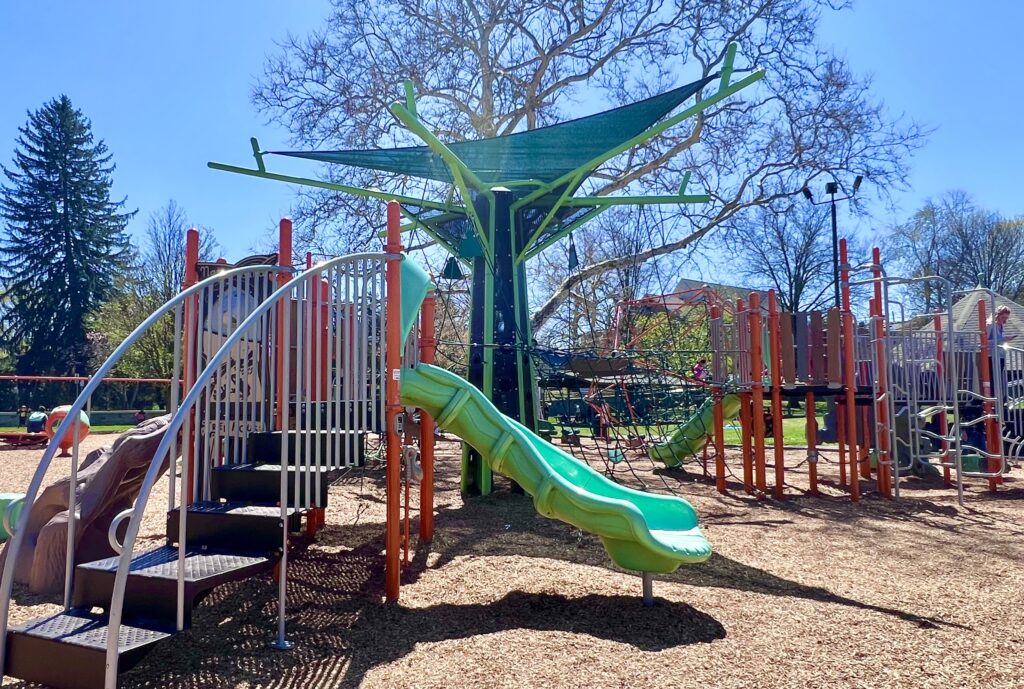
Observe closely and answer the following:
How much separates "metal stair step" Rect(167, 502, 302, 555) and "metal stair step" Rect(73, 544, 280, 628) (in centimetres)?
23

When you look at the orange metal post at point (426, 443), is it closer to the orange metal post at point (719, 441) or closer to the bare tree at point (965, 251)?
the orange metal post at point (719, 441)

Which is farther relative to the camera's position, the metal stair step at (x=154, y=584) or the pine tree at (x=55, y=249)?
the pine tree at (x=55, y=249)

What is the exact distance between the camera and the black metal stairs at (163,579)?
9.43 feet

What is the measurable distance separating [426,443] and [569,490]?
6.24 ft

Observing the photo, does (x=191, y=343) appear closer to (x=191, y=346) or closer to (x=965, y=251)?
(x=191, y=346)

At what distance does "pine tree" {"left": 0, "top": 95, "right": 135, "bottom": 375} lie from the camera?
35719 millimetres

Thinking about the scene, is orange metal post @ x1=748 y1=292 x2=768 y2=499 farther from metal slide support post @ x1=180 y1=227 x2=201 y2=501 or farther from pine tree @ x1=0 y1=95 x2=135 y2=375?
pine tree @ x1=0 y1=95 x2=135 y2=375

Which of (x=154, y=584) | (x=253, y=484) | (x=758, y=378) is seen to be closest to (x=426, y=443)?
(x=253, y=484)

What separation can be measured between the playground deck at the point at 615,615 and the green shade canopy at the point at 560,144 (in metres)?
4.91

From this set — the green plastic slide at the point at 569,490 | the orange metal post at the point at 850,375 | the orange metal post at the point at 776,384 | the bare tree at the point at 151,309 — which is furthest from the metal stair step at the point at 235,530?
the bare tree at the point at 151,309

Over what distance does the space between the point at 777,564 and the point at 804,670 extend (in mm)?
2485

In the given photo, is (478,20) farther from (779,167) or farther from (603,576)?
(603,576)

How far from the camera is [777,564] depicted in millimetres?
5832

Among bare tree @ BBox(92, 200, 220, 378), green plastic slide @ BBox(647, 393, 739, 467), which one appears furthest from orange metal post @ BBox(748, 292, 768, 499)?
bare tree @ BBox(92, 200, 220, 378)
